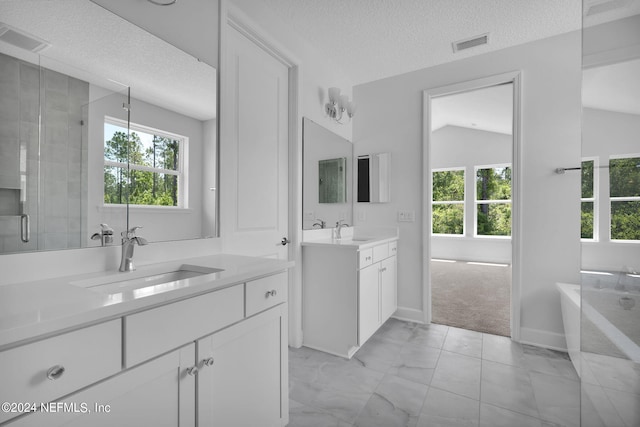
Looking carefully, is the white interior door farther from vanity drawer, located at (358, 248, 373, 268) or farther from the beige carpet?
the beige carpet

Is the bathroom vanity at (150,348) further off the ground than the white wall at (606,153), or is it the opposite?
the white wall at (606,153)

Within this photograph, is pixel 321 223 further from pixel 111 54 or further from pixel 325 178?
pixel 111 54

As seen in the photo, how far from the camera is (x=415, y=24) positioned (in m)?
2.26

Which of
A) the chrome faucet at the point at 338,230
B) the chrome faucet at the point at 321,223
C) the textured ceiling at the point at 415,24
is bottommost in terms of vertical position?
the chrome faucet at the point at 338,230

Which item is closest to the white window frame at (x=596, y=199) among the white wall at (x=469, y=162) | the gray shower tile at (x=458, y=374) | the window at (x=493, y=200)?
the gray shower tile at (x=458, y=374)

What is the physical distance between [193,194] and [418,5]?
195 cm

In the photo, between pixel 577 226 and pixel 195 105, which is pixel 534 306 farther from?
pixel 195 105

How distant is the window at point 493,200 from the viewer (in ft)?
20.9

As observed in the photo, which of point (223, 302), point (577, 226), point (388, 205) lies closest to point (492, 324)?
point (577, 226)

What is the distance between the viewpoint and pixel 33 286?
926 millimetres

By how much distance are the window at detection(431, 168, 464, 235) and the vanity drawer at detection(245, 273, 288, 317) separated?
589cm

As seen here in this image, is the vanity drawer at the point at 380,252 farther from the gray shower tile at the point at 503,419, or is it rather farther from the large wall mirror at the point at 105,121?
the large wall mirror at the point at 105,121

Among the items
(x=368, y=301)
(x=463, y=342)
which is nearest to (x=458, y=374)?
(x=463, y=342)

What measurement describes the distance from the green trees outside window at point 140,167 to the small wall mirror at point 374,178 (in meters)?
2.10
